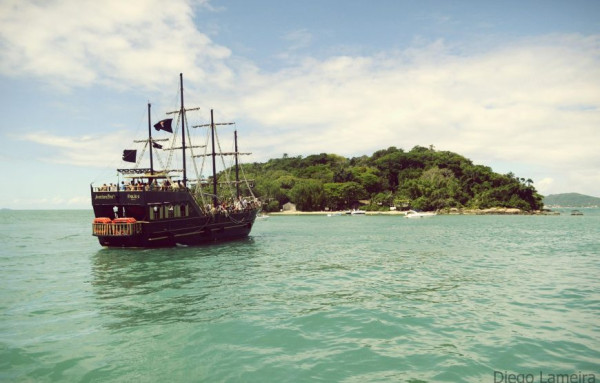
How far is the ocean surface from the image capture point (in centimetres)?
885

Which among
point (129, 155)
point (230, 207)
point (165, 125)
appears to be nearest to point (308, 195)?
point (230, 207)

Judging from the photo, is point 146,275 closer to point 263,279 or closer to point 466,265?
point 263,279

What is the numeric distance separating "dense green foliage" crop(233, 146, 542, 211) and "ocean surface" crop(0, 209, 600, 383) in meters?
102

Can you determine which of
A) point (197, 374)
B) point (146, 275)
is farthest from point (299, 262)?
point (197, 374)

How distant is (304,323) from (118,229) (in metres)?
24.8

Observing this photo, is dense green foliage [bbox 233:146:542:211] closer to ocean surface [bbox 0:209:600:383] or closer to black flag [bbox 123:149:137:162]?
black flag [bbox 123:149:137:162]

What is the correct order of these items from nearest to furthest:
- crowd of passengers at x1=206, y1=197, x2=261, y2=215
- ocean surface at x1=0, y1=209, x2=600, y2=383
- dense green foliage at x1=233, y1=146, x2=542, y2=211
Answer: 1. ocean surface at x1=0, y1=209, x2=600, y2=383
2. crowd of passengers at x1=206, y1=197, x2=261, y2=215
3. dense green foliage at x1=233, y1=146, x2=542, y2=211

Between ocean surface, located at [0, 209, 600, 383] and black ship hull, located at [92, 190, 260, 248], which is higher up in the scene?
black ship hull, located at [92, 190, 260, 248]

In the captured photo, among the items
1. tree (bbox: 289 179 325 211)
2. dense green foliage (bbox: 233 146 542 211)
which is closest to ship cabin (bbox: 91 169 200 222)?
dense green foliage (bbox: 233 146 542 211)

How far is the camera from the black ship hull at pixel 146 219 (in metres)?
31.7

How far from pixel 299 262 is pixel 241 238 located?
19797 mm

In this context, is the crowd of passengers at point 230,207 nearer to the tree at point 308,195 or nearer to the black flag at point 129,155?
the black flag at point 129,155

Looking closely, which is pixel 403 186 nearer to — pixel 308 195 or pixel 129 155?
pixel 308 195

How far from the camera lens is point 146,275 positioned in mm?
21297
